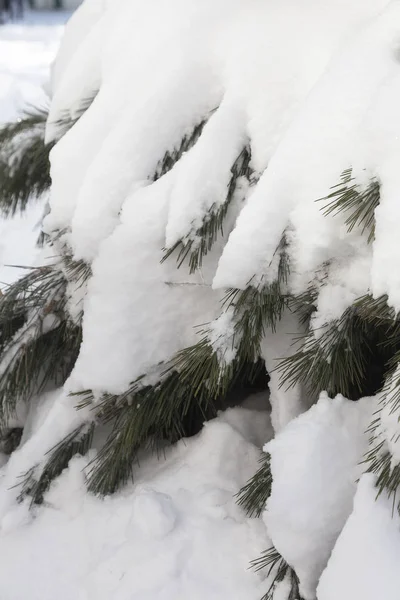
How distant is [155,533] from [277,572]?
0.78 feet

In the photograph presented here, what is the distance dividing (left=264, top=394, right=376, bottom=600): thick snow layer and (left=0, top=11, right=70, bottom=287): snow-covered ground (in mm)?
2230

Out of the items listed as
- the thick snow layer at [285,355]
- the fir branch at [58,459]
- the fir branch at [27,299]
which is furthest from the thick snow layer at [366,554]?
the fir branch at [27,299]

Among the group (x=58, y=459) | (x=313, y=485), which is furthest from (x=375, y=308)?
(x=58, y=459)

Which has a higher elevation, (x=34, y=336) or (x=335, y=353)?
(x=335, y=353)

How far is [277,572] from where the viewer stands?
35.9 inches

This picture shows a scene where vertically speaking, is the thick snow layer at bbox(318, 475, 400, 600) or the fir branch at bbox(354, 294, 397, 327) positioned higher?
the fir branch at bbox(354, 294, 397, 327)

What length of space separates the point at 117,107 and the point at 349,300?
59 cm

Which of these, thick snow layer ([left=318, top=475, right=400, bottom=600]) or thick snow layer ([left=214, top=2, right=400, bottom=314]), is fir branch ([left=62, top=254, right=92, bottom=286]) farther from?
thick snow layer ([left=318, top=475, right=400, bottom=600])

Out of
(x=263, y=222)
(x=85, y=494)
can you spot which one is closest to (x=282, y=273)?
(x=263, y=222)

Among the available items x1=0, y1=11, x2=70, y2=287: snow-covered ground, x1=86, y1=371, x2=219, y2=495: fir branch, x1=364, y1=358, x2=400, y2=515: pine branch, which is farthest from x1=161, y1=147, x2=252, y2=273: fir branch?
x1=0, y1=11, x2=70, y2=287: snow-covered ground

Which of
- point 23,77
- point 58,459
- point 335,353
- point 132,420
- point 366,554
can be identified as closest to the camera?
point 366,554

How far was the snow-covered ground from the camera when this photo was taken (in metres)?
3.16

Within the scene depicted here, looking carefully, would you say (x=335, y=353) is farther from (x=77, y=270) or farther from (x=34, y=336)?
(x=34, y=336)

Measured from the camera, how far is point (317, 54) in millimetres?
922
